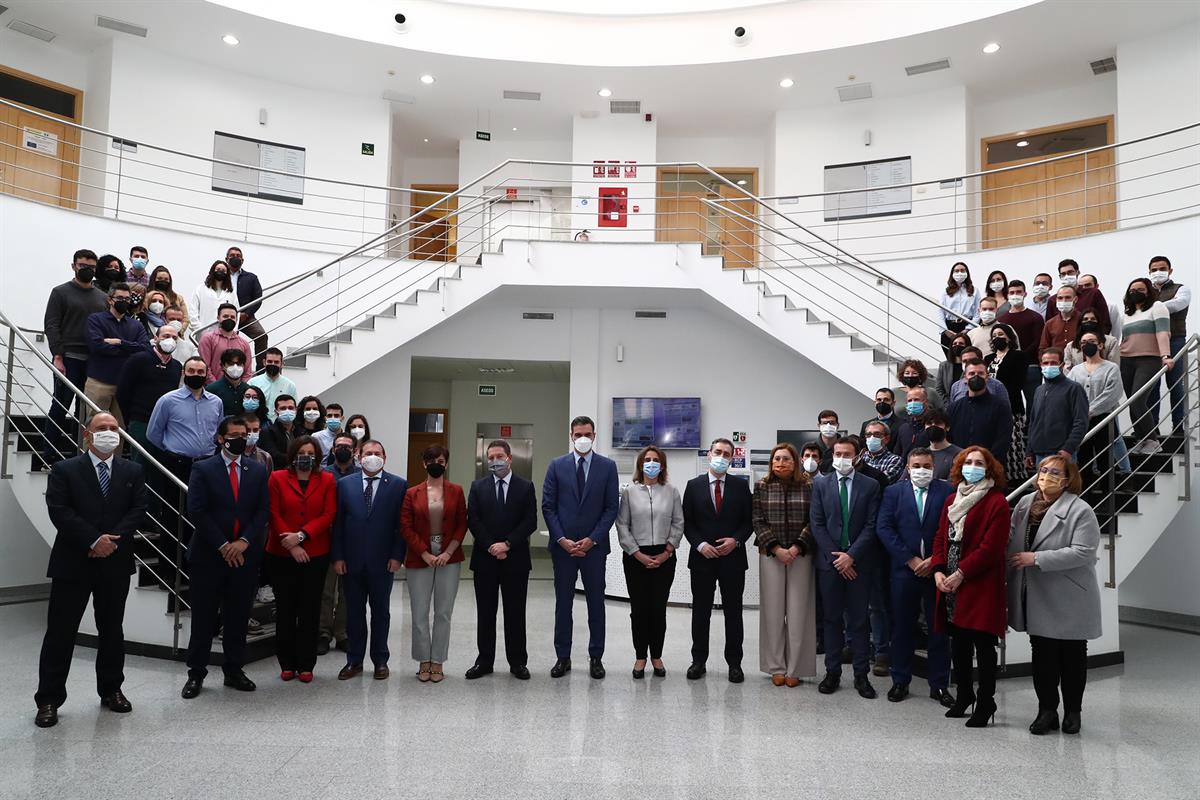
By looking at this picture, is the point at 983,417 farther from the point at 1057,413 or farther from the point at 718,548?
the point at 718,548

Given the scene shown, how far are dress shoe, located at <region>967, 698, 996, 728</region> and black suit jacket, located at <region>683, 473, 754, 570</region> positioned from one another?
1633mm

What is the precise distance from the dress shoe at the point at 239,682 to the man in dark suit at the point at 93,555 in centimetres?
63

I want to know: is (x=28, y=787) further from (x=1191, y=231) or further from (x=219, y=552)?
(x=1191, y=231)

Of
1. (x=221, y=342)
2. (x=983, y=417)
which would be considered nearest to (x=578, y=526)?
(x=983, y=417)

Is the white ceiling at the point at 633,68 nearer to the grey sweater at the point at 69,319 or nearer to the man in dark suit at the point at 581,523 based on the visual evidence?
the grey sweater at the point at 69,319

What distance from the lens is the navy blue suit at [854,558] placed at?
17.7 feet

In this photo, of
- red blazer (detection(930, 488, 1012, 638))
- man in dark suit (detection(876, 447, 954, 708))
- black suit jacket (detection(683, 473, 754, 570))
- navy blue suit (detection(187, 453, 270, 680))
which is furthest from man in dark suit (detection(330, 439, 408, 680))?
red blazer (detection(930, 488, 1012, 638))

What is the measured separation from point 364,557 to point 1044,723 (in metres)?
4.09

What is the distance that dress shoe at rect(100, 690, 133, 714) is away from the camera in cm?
457

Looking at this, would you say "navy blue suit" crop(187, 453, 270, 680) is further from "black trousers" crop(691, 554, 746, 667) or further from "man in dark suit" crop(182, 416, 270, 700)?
"black trousers" crop(691, 554, 746, 667)

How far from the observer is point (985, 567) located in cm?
456

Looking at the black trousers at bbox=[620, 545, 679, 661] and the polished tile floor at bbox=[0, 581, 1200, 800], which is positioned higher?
the black trousers at bbox=[620, 545, 679, 661]

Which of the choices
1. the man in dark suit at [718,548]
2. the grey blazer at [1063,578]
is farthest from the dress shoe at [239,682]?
the grey blazer at [1063,578]

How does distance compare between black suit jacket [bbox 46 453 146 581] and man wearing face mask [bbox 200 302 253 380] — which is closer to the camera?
black suit jacket [bbox 46 453 146 581]
